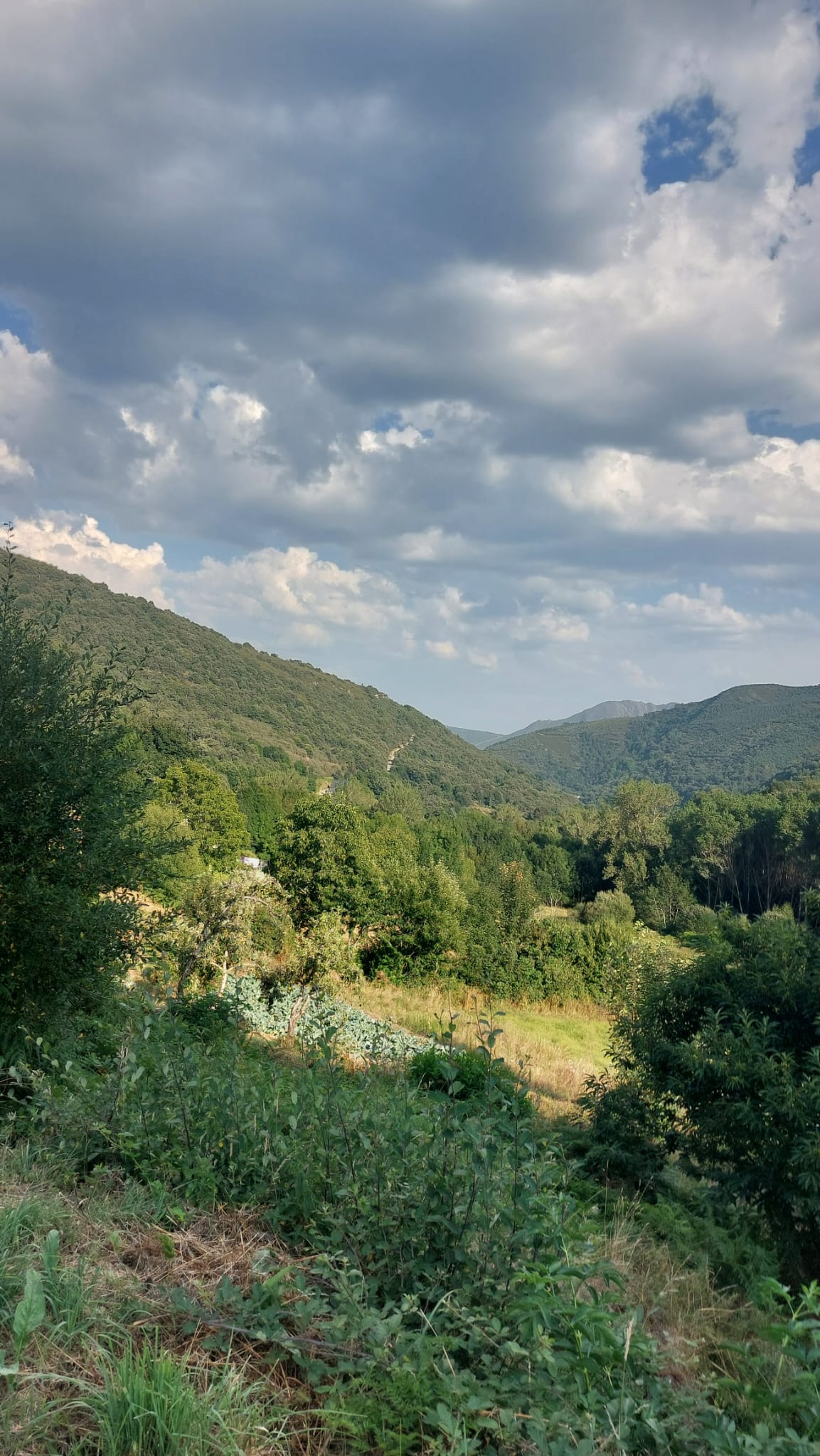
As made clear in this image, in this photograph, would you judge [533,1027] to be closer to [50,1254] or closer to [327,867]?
[327,867]

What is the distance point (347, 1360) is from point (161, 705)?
4069 inches

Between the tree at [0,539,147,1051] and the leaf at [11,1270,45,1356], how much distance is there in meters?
3.83

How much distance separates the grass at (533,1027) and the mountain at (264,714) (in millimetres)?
59138

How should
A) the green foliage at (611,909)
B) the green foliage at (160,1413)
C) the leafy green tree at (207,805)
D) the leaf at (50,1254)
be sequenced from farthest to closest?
the green foliage at (611,909), the leafy green tree at (207,805), the leaf at (50,1254), the green foliage at (160,1413)

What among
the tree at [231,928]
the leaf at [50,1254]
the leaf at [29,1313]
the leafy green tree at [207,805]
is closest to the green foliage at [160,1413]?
the leaf at [29,1313]

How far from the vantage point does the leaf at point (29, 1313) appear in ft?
7.09

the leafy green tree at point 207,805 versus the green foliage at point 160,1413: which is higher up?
the green foliage at point 160,1413

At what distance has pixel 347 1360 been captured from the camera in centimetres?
230

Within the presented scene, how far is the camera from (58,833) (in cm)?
632

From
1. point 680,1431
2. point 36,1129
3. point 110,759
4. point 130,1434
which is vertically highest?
point 110,759

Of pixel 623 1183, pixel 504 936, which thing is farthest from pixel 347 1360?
pixel 504 936

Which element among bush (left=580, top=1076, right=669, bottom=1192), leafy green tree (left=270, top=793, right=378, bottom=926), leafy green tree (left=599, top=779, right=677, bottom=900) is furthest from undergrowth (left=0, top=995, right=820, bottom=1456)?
leafy green tree (left=599, top=779, right=677, bottom=900)

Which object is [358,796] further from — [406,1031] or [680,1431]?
[680,1431]

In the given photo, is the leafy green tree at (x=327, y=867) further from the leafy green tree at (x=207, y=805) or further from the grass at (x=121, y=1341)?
the grass at (x=121, y=1341)
